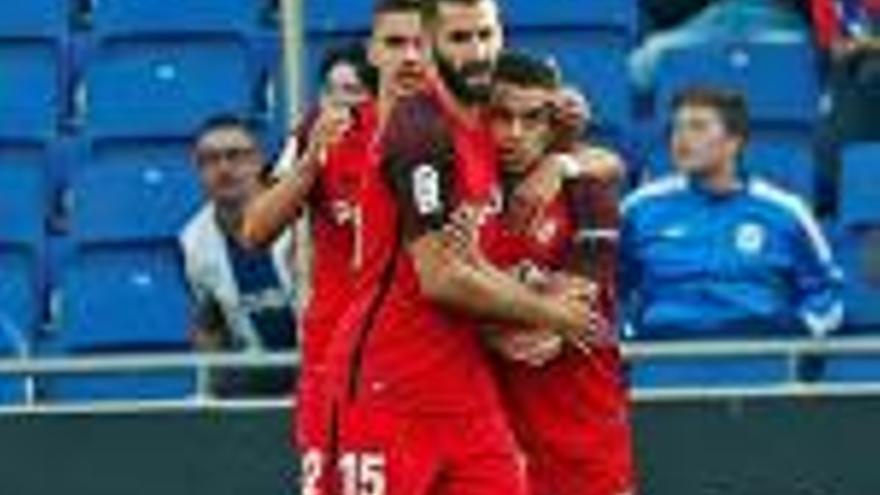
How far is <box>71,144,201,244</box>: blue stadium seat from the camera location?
1038 cm

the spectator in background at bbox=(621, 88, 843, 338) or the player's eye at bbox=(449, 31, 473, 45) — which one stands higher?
the player's eye at bbox=(449, 31, 473, 45)

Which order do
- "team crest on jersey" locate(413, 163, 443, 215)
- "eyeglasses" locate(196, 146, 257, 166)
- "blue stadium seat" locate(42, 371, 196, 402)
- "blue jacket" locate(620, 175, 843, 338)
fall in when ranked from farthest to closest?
"eyeglasses" locate(196, 146, 257, 166), "blue stadium seat" locate(42, 371, 196, 402), "blue jacket" locate(620, 175, 843, 338), "team crest on jersey" locate(413, 163, 443, 215)

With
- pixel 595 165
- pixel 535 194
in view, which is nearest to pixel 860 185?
pixel 595 165

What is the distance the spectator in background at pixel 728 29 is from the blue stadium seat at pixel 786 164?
1.80 feet

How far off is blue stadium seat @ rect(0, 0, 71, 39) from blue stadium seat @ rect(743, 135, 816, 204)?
7.47 feet

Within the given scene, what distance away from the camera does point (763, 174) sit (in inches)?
405

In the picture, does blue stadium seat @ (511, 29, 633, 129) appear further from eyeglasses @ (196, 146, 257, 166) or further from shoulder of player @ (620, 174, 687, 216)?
eyeglasses @ (196, 146, 257, 166)

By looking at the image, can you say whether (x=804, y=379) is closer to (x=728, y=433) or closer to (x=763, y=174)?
(x=728, y=433)

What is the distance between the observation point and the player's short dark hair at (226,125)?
32.6 feet

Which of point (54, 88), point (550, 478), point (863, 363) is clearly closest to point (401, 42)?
point (550, 478)

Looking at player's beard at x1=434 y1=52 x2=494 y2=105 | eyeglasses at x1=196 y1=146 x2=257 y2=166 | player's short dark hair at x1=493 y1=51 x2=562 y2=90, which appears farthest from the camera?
eyeglasses at x1=196 y1=146 x2=257 y2=166

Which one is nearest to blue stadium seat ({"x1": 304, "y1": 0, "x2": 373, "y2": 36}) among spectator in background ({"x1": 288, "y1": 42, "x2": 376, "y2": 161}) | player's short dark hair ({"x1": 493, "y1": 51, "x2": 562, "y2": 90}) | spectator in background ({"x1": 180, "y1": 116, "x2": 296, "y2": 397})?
spectator in background ({"x1": 180, "y1": 116, "x2": 296, "y2": 397})

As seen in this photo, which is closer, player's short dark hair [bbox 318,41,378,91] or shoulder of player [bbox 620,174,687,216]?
player's short dark hair [bbox 318,41,378,91]

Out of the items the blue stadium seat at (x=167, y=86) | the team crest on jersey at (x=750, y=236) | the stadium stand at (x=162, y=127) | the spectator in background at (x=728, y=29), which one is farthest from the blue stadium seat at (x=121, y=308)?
the spectator in background at (x=728, y=29)
